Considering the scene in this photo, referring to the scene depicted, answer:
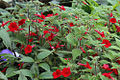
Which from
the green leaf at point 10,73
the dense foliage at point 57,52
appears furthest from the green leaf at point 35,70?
the green leaf at point 10,73

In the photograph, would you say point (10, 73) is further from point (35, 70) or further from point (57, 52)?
point (57, 52)

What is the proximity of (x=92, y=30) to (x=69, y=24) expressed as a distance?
290 millimetres

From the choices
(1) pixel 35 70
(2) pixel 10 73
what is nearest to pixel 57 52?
(1) pixel 35 70

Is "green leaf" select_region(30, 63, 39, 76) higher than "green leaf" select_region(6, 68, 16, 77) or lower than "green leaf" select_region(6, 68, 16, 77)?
higher

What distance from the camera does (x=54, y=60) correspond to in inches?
62.6

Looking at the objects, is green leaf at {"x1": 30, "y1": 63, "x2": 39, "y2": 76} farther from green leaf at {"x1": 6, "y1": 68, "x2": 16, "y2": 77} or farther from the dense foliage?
green leaf at {"x1": 6, "y1": 68, "x2": 16, "y2": 77}

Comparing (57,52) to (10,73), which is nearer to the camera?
(10,73)

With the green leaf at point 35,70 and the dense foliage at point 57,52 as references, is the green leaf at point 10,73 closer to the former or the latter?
the dense foliage at point 57,52

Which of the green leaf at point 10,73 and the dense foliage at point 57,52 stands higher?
the dense foliage at point 57,52

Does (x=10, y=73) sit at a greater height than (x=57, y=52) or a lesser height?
lesser

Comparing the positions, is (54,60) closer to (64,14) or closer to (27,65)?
(27,65)

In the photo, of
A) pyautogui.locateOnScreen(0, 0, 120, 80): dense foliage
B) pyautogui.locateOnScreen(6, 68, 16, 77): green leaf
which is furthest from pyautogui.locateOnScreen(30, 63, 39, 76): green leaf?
pyautogui.locateOnScreen(6, 68, 16, 77): green leaf

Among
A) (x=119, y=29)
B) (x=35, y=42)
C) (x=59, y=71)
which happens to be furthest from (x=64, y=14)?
(x=119, y=29)

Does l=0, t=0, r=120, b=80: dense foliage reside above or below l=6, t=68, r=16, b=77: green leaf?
above
